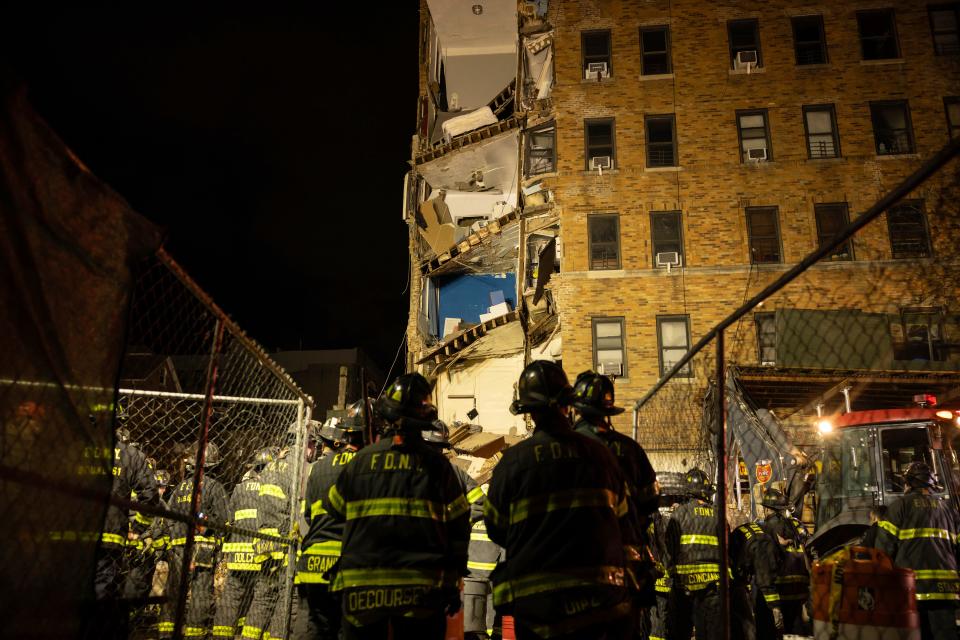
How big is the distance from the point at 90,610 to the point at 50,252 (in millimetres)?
1318

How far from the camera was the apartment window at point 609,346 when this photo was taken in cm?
2088

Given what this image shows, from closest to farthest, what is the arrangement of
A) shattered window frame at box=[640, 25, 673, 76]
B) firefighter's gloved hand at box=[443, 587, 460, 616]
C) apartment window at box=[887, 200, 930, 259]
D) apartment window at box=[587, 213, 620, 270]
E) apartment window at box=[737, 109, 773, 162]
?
firefighter's gloved hand at box=[443, 587, 460, 616]
apartment window at box=[887, 200, 930, 259]
apartment window at box=[587, 213, 620, 270]
apartment window at box=[737, 109, 773, 162]
shattered window frame at box=[640, 25, 673, 76]

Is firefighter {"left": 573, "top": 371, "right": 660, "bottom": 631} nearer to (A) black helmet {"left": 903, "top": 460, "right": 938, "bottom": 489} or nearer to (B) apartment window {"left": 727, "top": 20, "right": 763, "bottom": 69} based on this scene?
(A) black helmet {"left": 903, "top": 460, "right": 938, "bottom": 489}

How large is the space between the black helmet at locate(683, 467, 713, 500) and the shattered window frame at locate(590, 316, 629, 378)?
12.5m

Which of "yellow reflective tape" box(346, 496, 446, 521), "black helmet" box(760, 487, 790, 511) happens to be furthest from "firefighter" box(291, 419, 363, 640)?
"black helmet" box(760, 487, 790, 511)

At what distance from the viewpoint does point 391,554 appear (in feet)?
13.7

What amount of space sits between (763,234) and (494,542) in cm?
1995

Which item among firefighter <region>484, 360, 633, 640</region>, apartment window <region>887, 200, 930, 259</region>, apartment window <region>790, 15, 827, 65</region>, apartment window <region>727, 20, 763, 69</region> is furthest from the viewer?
apartment window <region>727, 20, 763, 69</region>

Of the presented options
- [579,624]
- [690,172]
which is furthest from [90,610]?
[690,172]

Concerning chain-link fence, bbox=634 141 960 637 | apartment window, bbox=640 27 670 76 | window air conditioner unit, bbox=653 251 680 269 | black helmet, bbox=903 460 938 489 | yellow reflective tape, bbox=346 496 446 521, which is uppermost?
apartment window, bbox=640 27 670 76

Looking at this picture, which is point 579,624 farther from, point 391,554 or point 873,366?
point 873,366

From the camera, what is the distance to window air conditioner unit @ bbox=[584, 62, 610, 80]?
23.7m

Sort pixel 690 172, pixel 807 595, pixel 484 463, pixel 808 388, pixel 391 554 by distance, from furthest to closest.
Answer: pixel 690 172, pixel 484 463, pixel 808 388, pixel 807 595, pixel 391 554

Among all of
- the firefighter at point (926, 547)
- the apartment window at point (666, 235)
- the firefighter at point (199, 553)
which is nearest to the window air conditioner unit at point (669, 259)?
the apartment window at point (666, 235)
